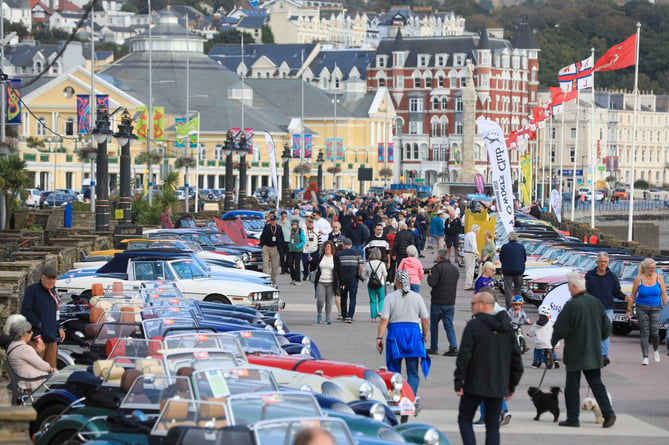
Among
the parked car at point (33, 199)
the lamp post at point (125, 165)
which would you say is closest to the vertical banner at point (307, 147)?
the parked car at point (33, 199)

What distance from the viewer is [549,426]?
561 inches

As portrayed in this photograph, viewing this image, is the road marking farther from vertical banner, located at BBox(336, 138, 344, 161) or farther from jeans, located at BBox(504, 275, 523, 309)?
vertical banner, located at BBox(336, 138, 344, 161)

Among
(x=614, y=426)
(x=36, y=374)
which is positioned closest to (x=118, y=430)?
(x=36, y=374)

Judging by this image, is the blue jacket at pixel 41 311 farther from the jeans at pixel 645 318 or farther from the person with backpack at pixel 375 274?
the jeans at pixel 645 318

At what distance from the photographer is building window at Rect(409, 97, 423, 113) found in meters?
158

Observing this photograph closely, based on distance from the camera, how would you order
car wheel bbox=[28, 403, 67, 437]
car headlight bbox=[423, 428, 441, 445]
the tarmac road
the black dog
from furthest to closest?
the black dog
the tarmac road
car wheel bbox=[28, 403, 67, 437]
car headlight bbox=[423, 428, 441, 445]

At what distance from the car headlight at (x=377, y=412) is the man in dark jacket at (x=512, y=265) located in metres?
13.6

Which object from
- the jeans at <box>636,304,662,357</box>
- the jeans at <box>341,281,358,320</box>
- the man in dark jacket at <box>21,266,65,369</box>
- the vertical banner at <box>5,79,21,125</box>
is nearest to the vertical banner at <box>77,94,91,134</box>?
the vertical banner at <box>5,79,21,125</box>

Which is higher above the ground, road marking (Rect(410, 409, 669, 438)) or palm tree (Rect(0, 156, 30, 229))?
palm tree (Rect(0, 156, 30, 229))

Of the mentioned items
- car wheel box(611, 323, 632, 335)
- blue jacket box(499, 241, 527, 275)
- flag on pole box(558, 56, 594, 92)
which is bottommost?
car wheel box(611, 323, 632, 335)

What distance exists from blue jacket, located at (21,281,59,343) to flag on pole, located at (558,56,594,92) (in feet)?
107

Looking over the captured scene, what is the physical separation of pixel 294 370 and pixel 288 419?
14.3 ft

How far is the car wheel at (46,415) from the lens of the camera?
12.5m

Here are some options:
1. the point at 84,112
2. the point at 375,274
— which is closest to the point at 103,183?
the point at 84,112
